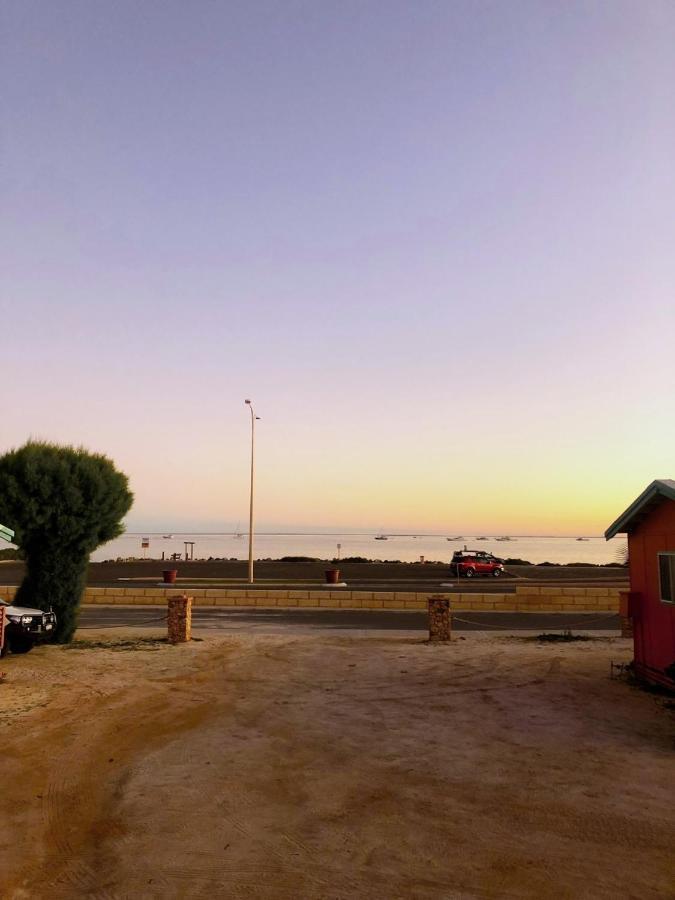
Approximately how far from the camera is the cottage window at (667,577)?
12141 millimetres

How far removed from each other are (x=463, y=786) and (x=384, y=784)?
924mm

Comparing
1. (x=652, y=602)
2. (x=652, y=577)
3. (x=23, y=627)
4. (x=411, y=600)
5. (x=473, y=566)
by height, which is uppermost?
(x=652, y=577)

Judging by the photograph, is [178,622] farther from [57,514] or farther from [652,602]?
[652,602]

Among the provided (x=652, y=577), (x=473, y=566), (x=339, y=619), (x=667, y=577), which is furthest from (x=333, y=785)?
(x=473, y=566)

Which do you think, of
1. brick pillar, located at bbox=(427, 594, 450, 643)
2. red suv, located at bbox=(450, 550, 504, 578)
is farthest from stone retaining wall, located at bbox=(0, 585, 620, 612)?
red suv, located at bbox=(450, 550, 504, 578)

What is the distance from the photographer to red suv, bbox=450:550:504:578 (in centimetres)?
4484

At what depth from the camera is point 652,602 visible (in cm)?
1303

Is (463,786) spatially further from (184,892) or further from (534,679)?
(534,679)

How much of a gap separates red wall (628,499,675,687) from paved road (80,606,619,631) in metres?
7.80

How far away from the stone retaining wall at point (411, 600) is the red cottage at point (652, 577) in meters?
12.3

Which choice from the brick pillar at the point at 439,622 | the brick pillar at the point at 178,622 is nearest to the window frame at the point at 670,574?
the brick pillar at the point at 439,622

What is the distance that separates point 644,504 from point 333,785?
355 inches

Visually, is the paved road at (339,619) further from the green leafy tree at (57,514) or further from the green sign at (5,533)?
the green sign at (5,533)

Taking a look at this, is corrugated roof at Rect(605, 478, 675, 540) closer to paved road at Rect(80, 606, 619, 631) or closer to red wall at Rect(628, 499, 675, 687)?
red wall at Rect(628, 499, 675, 687)
